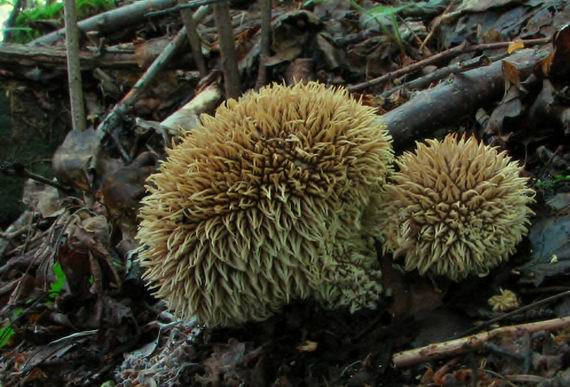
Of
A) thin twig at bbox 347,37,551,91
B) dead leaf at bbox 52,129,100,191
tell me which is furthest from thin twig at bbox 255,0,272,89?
dead leaf at bbox 52,129,100,191

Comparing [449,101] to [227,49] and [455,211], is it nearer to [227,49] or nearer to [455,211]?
[455,211]

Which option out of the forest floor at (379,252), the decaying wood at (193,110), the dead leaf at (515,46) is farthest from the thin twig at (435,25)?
the decaying wood at (193,110)

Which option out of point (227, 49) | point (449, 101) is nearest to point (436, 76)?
point (449, 101)

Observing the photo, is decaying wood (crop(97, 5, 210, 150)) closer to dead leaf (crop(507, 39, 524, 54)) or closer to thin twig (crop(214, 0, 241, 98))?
thin twig (crop(214, 0, 241, 98))

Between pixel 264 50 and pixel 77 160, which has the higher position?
pixel 264 50

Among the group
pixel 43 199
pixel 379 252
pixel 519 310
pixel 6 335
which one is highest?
pixel 379 252

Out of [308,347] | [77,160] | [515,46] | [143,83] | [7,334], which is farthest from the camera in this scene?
[143,83]

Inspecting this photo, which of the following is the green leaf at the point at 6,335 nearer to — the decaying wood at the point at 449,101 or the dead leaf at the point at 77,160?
the dead leaf at the point at 77,160
